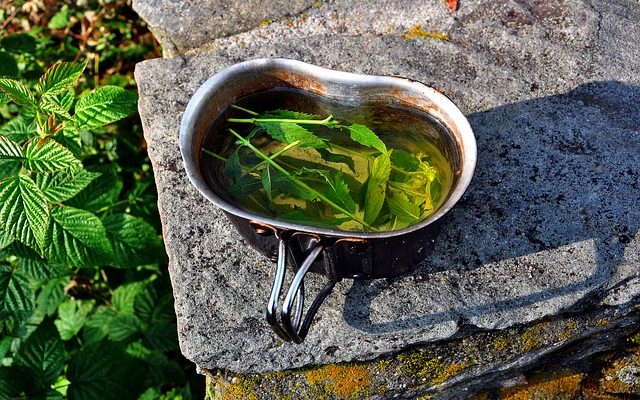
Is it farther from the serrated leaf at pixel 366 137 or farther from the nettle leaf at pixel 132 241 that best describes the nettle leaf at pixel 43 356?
the serrated leaf at pixel 366 137

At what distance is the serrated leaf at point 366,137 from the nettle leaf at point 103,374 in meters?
1.18

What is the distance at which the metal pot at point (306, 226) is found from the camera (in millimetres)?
1453

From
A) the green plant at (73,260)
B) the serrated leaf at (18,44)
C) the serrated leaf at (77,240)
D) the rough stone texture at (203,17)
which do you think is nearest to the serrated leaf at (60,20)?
the serrated leaf at (18,44)

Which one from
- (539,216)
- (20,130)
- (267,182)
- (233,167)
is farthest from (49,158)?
(539,216)

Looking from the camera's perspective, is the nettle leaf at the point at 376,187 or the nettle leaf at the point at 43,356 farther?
the nettle leaf at the point at 43,356

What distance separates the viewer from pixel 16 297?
7.16 feet

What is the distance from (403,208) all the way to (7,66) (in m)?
1.69

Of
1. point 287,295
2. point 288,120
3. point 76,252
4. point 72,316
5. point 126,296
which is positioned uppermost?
point 288,120

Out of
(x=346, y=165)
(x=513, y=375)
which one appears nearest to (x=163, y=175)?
(x=346, y=165)

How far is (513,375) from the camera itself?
2.05 m

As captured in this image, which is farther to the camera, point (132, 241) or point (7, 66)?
point (7, 66)

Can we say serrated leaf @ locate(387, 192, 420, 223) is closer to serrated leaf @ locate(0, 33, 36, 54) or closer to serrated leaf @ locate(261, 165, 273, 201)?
serrated leaf @ locate(261, 165, 273, 201)

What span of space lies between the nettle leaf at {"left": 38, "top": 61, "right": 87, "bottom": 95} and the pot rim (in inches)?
20.4

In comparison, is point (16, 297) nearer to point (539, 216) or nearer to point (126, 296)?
point (126, 296)
